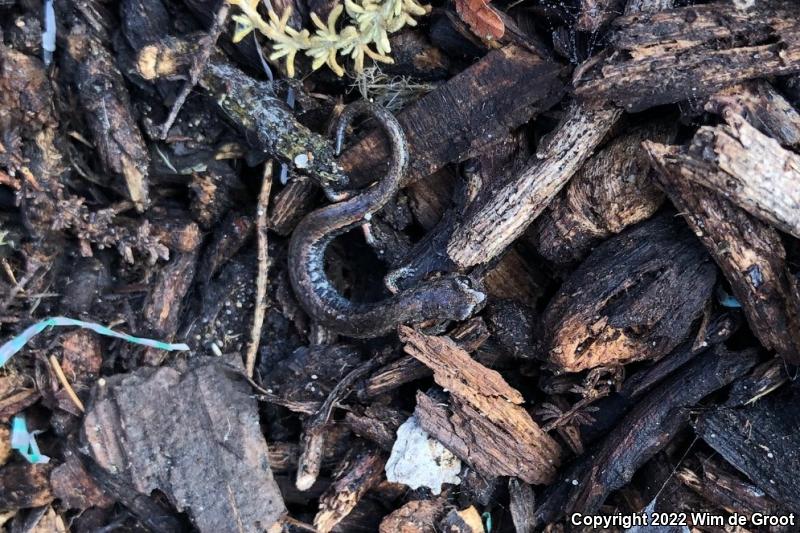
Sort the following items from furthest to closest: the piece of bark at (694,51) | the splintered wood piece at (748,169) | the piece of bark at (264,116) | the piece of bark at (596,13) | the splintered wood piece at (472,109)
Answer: the piece of bark at (264,116) → the splintered wood piece at (472,109) → the piece of bark at (596,13) → the piece of bark at (694,51) → the splintered wood piece at (748,169)

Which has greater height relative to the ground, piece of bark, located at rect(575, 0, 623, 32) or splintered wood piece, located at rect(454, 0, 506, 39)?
splintered wood piece, located at rect(454, 0, 506, 39)

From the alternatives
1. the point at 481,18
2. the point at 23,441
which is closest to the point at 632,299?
the point at 481,18

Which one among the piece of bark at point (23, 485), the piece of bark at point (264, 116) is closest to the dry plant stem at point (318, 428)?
the piece of bark at point (264, 116)

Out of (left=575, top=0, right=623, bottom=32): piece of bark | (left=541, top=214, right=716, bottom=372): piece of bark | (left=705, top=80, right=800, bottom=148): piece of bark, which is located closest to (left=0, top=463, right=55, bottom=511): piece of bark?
(left=541, top=214, right=716, bottom=372): piece of bark

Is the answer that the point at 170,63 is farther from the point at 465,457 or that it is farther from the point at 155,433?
the point at 465,457

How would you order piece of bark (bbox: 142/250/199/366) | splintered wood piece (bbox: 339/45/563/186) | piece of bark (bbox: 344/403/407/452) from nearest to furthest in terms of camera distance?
splintered wood piece (bbox: 339/45/563/186) → piece of bark (bbox: 344/403/407/452) → piece of bark (bbox: 142/250/199/366)

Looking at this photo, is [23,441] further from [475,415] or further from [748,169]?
[748,169]

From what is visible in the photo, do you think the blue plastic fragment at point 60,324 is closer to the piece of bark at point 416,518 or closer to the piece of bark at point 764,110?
the piece of bark at point 416,518

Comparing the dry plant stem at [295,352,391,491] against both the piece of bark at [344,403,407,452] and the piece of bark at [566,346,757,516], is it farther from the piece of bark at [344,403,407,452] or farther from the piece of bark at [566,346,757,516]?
the piece of bark at [566,346,757,516]

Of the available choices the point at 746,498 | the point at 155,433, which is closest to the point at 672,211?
the point at 746,498
